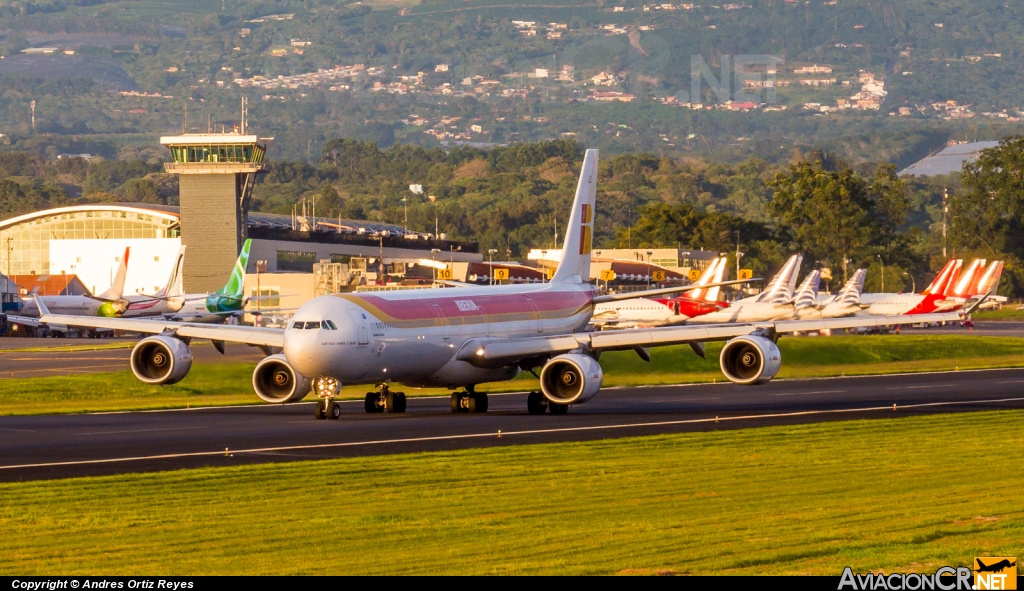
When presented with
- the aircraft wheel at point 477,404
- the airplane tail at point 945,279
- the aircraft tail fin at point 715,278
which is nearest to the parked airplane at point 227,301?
the aircraft tail fin at point 715,278

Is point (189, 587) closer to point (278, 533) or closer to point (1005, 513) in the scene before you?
point (278, 533)

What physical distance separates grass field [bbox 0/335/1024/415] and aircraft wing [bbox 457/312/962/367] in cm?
1220

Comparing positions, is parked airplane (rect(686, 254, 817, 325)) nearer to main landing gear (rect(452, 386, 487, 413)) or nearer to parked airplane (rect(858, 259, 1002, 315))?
parked airplane (rect(858, 259, 1002, 315))

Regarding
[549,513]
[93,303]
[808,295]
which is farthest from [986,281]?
[549,513]

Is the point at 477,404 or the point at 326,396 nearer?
the point at 326,396

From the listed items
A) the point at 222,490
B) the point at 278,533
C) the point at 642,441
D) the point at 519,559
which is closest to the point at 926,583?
the point at 519,559

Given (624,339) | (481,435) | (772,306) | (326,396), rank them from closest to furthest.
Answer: (481,435) < (326,396) < (624,339) < (772,306)

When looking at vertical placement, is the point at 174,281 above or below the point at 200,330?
above

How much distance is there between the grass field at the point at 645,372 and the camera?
53906mm

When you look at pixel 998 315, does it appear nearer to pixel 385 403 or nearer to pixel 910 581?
pixel 385 403

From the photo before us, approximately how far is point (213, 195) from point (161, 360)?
360 ft

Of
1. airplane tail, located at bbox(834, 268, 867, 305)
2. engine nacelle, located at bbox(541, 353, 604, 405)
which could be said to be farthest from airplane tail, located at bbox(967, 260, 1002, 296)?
engine nacelle, located at bbox(541, 353, 604, 405)

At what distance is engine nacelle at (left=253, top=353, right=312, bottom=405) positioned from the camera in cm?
4209

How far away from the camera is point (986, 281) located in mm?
141375
